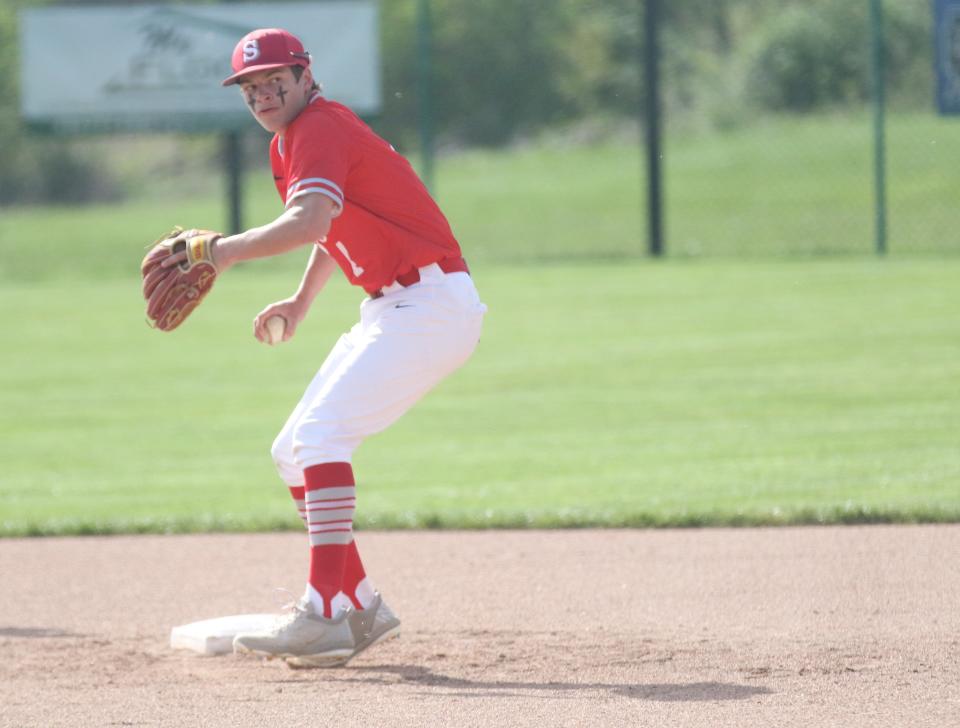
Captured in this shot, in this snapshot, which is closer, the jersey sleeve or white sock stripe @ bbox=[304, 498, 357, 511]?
the jersey sleeve

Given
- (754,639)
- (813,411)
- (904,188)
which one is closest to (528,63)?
(904,188)

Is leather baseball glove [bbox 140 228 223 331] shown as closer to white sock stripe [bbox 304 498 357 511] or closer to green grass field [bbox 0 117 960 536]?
white sock stripe [bbox 304 498 357 511]

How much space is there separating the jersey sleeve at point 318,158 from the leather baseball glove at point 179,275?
30cm

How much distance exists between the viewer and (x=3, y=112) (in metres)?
20.1

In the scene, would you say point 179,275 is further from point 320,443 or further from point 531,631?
point 531,631

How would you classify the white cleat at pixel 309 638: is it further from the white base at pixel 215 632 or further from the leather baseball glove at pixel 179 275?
the leather baseball glove at pixel 179 275

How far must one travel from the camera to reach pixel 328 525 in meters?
4.58

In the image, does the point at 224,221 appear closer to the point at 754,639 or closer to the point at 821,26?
the point at 821,26

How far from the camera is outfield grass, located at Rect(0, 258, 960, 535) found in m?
7.31

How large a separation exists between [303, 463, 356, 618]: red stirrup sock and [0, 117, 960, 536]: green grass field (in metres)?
2.38

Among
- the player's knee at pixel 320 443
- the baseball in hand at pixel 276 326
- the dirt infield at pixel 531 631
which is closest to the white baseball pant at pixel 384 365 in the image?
the player's knee at pixel 320 443

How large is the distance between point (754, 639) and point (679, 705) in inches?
31.7

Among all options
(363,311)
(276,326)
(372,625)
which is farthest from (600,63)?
(372,625)

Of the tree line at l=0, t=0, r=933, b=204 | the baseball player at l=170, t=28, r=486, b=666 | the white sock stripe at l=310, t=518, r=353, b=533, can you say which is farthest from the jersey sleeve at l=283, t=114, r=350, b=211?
the tree line at l=0, t=0, r=933, b=204
